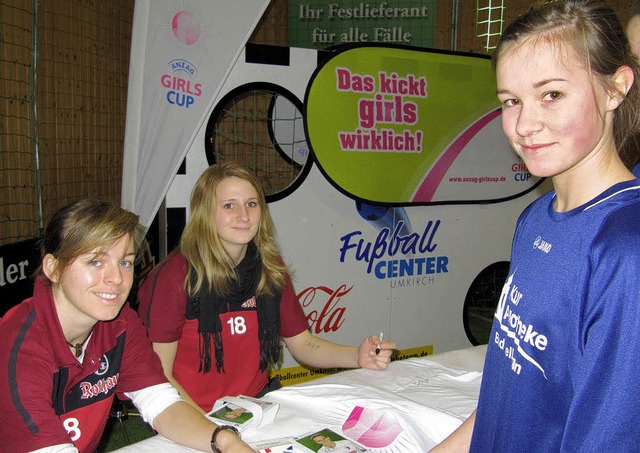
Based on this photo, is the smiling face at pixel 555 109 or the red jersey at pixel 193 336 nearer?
the smiling face at pixel 555 109

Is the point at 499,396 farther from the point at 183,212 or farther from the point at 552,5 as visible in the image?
the point at 183,212

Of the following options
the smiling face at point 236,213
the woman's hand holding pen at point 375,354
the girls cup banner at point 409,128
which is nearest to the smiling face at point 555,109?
the woman's hand holding pen at point 375,354

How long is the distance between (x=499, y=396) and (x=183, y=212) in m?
1.87

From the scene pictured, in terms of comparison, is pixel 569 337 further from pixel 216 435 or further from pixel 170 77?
pixel 170 77

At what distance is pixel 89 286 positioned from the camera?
4.17 feet

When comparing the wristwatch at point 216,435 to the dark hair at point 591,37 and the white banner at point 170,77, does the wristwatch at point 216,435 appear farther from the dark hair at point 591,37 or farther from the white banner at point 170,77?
the white banner at point 170,77

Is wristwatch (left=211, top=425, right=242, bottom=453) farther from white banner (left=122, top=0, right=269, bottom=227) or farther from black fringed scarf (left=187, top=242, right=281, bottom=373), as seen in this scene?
white banner (left=122, top=0, right=269, bottom=227)

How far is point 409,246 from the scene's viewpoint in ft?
9.96

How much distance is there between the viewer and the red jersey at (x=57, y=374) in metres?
1.14

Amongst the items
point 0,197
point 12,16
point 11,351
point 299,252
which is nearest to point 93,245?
point 11,351

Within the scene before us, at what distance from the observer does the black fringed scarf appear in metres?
1.81

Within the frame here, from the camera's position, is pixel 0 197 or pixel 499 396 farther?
pixel 0 197

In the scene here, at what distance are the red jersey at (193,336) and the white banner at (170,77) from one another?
54 cm

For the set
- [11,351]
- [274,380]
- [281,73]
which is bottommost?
[274,380]
